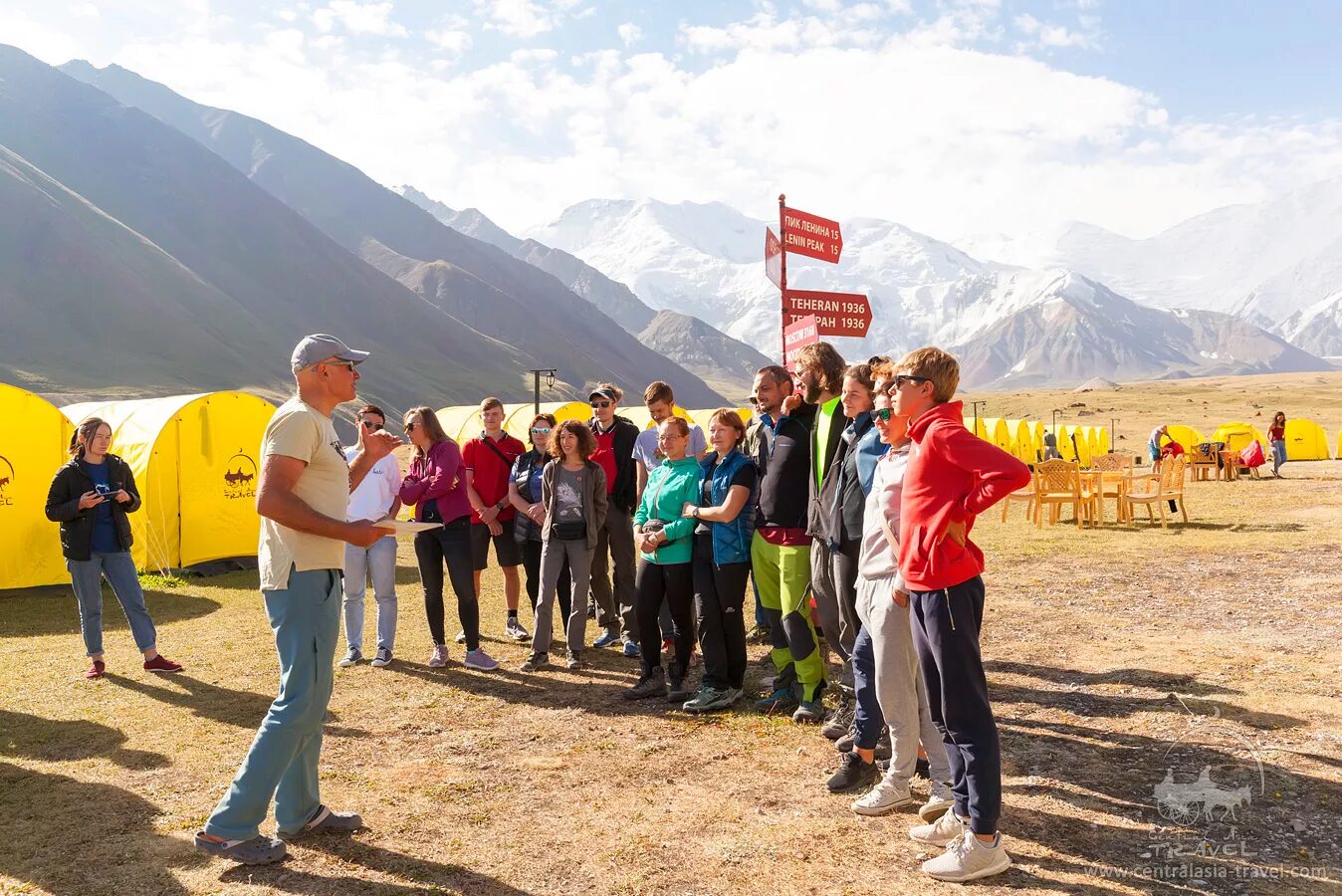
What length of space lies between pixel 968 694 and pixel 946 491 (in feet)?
2.91

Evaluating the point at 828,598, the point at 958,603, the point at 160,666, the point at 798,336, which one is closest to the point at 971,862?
the point at 958,603

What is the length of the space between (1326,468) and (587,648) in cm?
3119

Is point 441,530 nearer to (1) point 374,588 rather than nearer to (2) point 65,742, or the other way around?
(1) point 374,588

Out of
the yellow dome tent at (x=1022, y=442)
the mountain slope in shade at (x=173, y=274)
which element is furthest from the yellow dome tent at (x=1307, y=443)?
the mountain slope in shade at (x=173, y=274)

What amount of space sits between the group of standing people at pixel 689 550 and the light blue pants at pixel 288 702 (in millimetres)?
10

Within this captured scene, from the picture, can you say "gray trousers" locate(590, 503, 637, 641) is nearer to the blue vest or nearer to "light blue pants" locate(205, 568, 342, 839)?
the blue vest

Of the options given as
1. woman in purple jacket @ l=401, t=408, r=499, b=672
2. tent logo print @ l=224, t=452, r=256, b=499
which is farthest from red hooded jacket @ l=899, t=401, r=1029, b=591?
tent logo print @ l=224, t=452, r=256, b=499

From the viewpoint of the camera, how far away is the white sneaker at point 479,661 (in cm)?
771

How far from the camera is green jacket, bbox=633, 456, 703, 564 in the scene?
21.4ft

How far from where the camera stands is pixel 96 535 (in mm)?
7648

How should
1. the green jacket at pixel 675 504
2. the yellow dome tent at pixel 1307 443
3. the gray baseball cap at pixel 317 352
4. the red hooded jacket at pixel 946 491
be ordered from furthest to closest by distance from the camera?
the yellow dome tent at pixel 1307 443, the green jacket at pixel 675 504, the gray baseball cap at pixel 317 352, the red hooded jacket at pixel 946 491

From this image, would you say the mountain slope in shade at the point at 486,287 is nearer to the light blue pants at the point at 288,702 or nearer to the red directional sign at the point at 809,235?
the red directional sign at the point at 809,235

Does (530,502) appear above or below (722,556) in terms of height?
above

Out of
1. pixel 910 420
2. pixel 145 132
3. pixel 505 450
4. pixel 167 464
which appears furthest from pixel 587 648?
pixel 145 132
